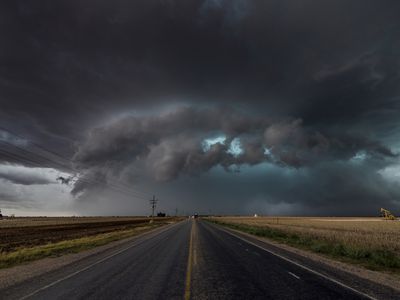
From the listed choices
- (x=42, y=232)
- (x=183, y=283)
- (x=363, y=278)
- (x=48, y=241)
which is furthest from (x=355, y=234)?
(x=42, y=232)

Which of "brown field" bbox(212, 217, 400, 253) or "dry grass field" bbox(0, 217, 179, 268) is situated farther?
"brown field" bbox(212, 217, 400, 253)


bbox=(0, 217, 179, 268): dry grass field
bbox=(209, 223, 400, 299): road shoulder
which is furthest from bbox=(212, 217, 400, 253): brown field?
bbox=(0, 217, 179, 268): dry grass field

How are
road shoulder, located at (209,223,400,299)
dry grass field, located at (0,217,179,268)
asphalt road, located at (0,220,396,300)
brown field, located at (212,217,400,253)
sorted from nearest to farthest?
1. asphalt road, located at (0,220,396,300)
2. road shoulder, located at (209,223,400,299)
3. dry grass field, located at (0,217,179,268)
4. brown field, located at (212,217,400,253)

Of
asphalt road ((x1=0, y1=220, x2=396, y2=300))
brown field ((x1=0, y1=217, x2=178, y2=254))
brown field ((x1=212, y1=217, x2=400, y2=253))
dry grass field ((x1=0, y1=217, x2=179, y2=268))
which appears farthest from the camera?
brown field ((x1=0, y1=217, x2=178, y2=254))

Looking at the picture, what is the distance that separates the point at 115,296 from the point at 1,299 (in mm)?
3105

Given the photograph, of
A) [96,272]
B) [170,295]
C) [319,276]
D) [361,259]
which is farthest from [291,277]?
[361,259]

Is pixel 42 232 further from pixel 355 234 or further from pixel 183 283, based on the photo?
pixel 183 283

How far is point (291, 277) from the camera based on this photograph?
40.3 ft

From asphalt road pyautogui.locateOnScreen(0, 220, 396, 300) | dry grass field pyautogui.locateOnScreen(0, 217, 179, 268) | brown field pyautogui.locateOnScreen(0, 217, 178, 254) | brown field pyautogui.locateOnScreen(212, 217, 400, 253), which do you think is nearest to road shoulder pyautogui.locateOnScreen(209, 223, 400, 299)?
asphalt road pyautogui.locateOnScreen(0, 220, 396, 300)

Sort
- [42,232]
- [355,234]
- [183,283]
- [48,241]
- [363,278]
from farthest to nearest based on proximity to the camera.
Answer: [42,232] → [355,234] → [48,241] → [363,278] → [183,283]

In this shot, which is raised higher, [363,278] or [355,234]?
[355,234]

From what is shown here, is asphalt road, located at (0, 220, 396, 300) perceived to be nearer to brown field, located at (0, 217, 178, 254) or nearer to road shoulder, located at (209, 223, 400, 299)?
road shoulder, located at (209, 223, 400, 299)

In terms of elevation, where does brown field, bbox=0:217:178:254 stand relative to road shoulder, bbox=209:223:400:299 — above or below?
above

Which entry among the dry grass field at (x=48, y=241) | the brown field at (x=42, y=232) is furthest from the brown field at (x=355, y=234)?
the brown field at (x=42, y=232)
